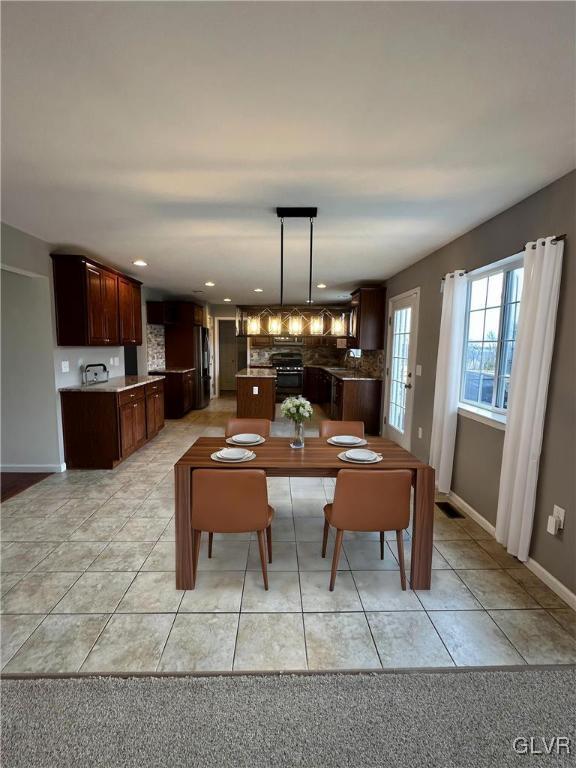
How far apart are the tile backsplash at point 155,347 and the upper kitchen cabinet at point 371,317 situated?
3.91 m

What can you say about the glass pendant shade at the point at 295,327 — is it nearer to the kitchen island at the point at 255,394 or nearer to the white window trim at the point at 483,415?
the kitchen island at the point at 255,394

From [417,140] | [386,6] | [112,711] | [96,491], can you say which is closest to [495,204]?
[417,140]

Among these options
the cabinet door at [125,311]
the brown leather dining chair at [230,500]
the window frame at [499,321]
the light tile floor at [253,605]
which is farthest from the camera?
the cabinet door at [125,311]

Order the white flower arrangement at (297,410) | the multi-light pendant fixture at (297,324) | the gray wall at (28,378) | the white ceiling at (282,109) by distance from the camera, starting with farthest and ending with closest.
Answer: the multi-light pendant fixture at (297,324)
the gray wall at (28,378)
the white flower arrangement at (297,410)
the white ceiling at (282,109)

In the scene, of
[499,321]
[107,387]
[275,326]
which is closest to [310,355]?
[275,326]

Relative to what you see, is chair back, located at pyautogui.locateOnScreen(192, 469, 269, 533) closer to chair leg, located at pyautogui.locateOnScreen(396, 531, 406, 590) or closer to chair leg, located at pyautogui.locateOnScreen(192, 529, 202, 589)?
chair leg, located at pyautogui.locateOnScreen(192, 529, 202, 589)

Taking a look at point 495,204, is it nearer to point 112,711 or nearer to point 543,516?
point 543,516

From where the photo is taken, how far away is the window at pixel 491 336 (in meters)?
2.75

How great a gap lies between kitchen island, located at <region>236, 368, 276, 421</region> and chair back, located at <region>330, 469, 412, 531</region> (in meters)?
4.37

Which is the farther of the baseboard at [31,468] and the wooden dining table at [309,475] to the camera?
the baseboard at [31,468]

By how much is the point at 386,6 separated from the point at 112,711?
106 inches

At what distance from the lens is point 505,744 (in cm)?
130

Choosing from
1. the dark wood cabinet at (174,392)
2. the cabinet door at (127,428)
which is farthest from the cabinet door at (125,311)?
the dark wood cabinet at (174,392)

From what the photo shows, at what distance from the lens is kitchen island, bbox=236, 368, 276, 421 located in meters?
6.28
